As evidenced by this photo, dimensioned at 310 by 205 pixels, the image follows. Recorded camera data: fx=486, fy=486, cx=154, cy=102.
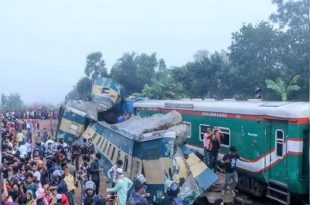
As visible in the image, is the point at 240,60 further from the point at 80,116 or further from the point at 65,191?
the point at 65,191

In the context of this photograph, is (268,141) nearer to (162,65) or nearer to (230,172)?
(230,172)

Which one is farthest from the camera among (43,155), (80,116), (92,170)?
(80,116)

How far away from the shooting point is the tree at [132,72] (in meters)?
46.5

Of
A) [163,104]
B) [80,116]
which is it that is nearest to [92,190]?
[163,104]

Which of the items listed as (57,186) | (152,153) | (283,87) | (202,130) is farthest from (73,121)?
(57,186)

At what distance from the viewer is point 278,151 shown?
12.5 meters

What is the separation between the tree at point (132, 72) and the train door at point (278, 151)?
33.9m

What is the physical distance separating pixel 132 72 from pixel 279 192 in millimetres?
35279

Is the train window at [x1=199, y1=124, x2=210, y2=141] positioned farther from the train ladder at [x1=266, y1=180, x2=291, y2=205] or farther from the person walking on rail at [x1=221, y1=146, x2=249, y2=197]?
the train ladder at [x1=266, y1=180, x2=291, y2=205]

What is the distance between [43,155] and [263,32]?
1952 centimetres

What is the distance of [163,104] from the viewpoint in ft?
70.9

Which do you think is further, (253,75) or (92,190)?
(253,75)

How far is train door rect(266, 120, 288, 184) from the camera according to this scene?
39.9 feet

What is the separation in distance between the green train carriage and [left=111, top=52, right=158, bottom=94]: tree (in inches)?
1159
